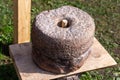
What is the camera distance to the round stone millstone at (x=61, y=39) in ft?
8.30

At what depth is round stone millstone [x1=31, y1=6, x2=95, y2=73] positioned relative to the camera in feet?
8.30

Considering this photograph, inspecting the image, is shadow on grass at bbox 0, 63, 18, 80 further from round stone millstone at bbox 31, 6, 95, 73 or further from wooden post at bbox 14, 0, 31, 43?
round stone millstone at bbox 31, 6, 95, 73

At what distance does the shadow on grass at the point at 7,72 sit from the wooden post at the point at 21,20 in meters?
0.34

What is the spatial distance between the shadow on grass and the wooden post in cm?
34

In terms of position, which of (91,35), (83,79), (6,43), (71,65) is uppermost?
(91,35)

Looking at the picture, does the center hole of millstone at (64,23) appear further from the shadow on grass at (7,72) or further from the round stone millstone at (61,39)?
the shadow on grass at (7,72)

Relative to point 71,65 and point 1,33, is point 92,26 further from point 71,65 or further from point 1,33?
point 1,33

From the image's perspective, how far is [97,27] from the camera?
4.31 m

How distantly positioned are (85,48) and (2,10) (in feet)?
6.40

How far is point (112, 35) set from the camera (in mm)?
4215

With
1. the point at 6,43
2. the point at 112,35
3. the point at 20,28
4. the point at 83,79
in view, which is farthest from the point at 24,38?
the point at 112,35

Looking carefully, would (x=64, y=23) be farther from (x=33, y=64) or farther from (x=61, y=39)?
(x=33, y=64)

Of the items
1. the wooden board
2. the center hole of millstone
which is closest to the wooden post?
the wooden board

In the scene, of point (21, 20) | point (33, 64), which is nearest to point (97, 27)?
point (21, 20)
